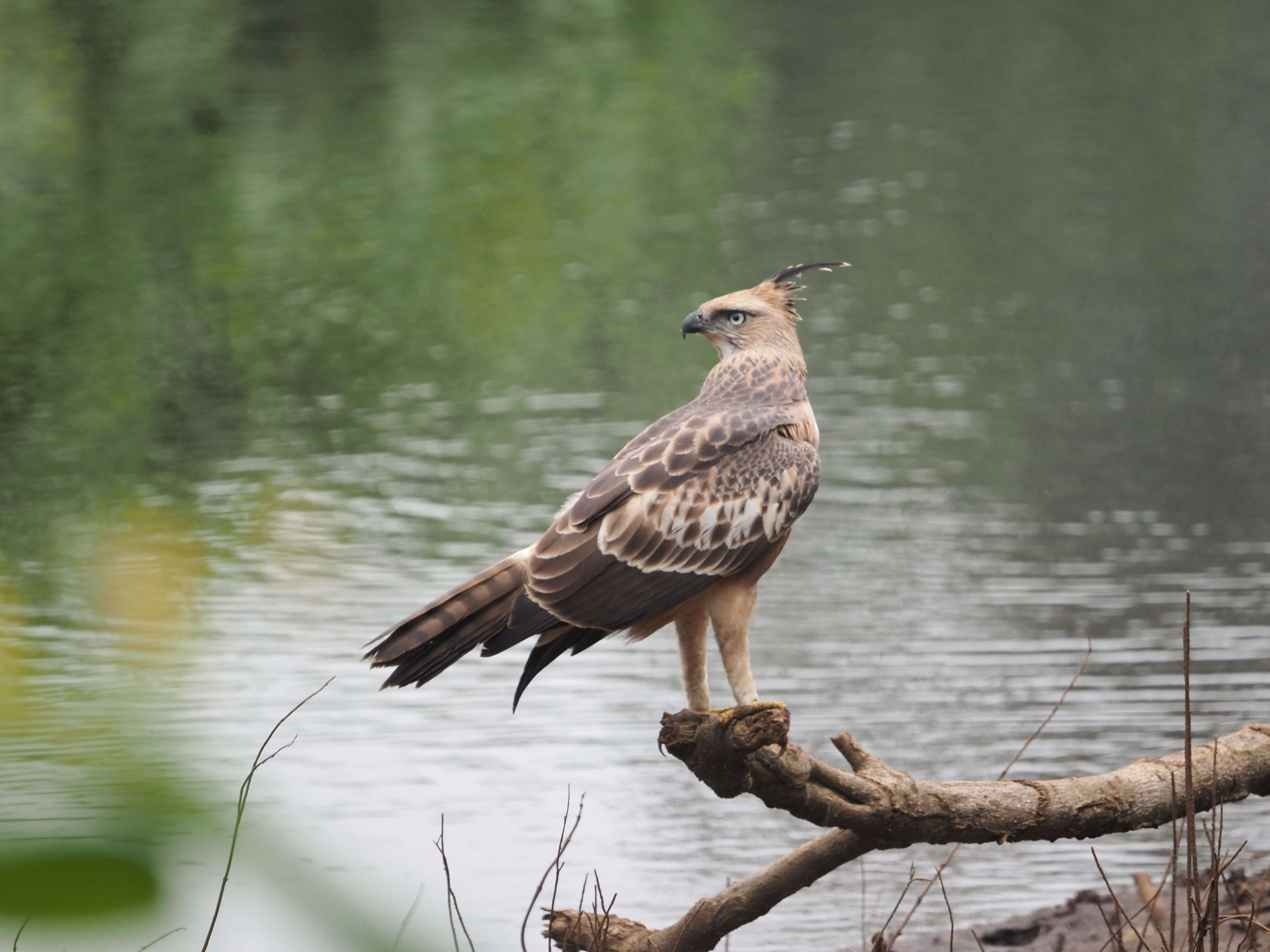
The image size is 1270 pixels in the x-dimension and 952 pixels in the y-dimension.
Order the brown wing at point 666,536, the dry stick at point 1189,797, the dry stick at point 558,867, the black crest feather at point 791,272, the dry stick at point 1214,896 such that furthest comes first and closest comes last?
A: the black crest feather at point 791,272 < the brown wing at point 666,536 < the dry stick at point 558,867 < the dry stick at point 1214,896 < the dry stick at point 1189,797

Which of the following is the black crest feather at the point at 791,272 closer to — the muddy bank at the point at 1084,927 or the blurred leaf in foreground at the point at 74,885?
the muddy bank at the point at 1084,927

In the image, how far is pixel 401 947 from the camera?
2.28ft

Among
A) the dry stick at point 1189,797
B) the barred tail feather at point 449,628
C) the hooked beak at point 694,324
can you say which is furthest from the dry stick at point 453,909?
the hooked beak at point 694,324

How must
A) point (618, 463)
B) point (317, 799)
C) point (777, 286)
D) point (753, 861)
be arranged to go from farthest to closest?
point (317, 799)
point (753, 861)
point (777, 286)
point (618, 463)

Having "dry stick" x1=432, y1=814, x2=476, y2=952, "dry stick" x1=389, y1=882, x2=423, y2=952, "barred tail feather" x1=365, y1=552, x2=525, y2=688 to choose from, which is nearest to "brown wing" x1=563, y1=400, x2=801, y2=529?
"barred tail feather" x1=365, y1=552, x2=525, y2=688

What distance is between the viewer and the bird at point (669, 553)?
9.05 feet

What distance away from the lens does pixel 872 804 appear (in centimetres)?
290

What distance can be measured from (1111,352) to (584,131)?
8073mm

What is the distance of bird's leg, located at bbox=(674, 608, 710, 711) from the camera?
10.4ft

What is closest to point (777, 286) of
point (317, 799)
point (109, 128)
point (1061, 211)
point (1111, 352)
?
point (317, 799)

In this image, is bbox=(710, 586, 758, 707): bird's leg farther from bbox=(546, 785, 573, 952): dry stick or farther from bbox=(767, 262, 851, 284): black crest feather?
bbox=(767, 262, 851, 284): black crest feather

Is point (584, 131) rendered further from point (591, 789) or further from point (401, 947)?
point (401, 947)

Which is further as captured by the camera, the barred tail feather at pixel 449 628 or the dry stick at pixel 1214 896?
the barred tail feather at pixel 449 628

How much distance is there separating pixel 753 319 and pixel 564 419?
6.00 metres
